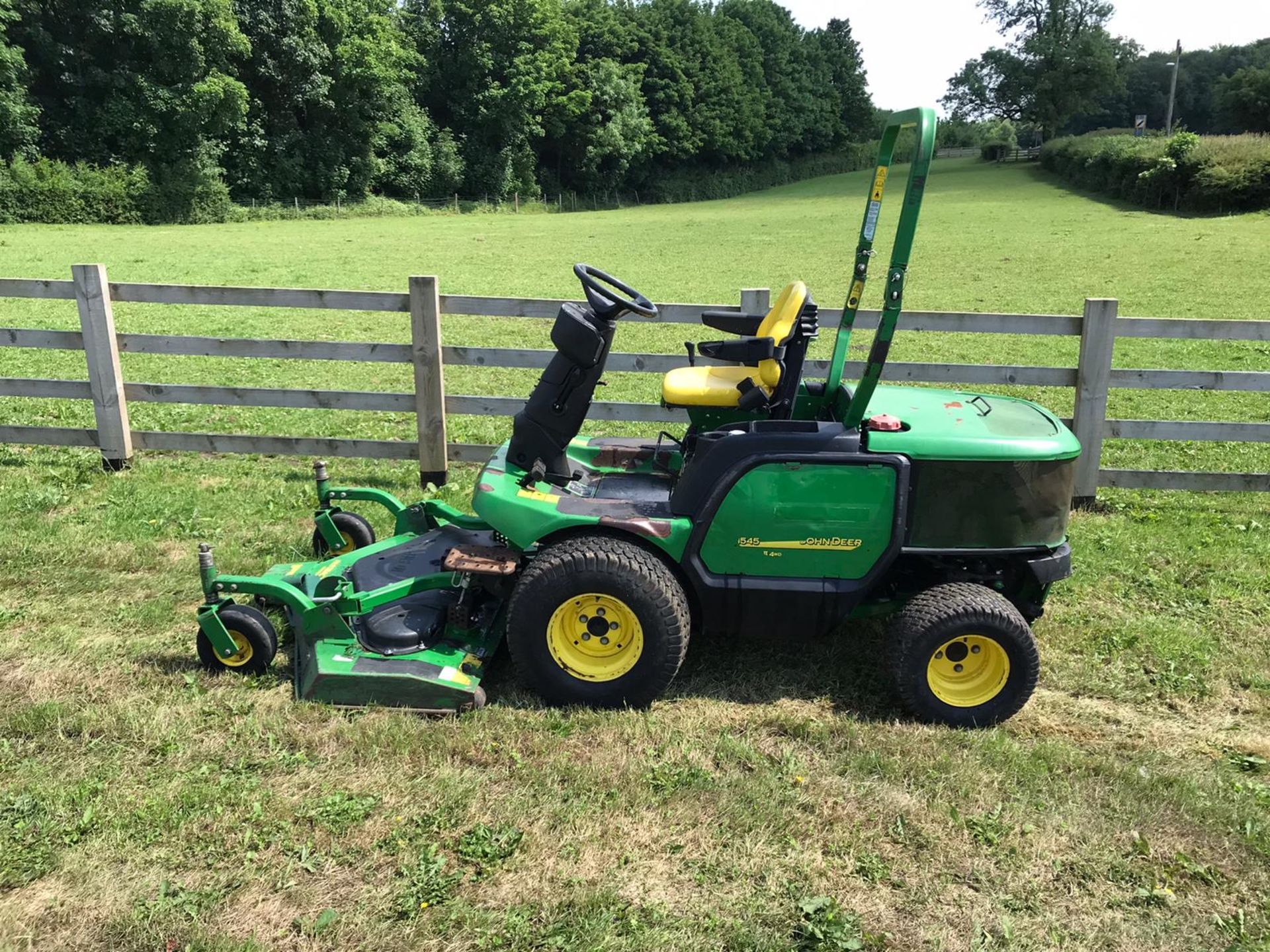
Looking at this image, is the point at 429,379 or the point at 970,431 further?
the point at 429,379

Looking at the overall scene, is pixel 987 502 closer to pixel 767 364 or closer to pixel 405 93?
pixel 767 364

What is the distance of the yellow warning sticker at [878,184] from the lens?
3688 millimetres

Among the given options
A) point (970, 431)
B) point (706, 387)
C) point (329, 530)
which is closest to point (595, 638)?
point (706, 387)

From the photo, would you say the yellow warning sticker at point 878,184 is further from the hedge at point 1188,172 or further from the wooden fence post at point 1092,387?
the hedge at point 1188,172

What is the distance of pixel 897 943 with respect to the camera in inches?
112

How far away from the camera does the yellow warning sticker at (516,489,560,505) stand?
4.17 meters

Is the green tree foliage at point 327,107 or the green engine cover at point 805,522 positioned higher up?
the green tree foliage at point 327,107

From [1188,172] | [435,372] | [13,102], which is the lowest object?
[435,372]

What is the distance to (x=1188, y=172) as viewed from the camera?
34.3m

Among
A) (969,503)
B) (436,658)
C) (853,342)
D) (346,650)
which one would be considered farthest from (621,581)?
(853,342)

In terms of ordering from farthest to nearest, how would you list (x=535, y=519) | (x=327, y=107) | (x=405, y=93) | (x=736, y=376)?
(x=405, y=93)
(x=327, y=107)
(x=736, y=376)
(x=535, y=519)

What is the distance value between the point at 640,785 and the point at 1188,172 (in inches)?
1524

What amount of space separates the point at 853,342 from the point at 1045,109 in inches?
2702

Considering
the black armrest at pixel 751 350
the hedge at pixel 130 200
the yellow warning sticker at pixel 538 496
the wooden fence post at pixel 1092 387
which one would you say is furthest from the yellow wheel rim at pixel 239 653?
the hedge at pixel 130 200
